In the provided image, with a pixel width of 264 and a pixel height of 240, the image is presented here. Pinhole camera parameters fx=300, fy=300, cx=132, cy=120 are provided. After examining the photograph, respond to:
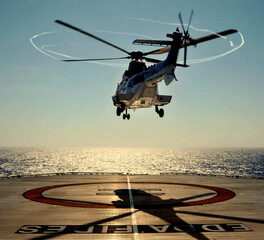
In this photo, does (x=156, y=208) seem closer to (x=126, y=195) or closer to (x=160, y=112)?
(x=126, y=195)

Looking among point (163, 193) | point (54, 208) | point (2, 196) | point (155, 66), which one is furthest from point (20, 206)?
point (155, 66)

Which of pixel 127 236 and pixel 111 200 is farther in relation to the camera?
pixel 111 200

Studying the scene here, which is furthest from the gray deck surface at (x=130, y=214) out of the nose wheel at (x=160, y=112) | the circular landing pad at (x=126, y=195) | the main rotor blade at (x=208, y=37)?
the main rotor blade at (x=208, y=37)

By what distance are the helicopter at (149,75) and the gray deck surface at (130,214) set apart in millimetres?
10565

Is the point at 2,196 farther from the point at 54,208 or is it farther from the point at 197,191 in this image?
the point at 197,191

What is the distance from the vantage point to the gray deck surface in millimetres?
19438

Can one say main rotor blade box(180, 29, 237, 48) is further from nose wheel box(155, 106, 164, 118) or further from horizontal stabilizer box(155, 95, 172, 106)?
nose wheel box(155, 106, 164, 118)

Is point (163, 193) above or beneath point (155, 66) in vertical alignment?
beneath

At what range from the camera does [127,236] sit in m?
18.8

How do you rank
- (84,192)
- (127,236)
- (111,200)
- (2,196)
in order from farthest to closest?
(84,192)
(2,196)
(111,200)
(127,236)

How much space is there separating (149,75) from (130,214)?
14.6 m

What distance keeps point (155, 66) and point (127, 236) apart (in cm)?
1768

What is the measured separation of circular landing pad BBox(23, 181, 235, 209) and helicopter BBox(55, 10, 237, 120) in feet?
32.1

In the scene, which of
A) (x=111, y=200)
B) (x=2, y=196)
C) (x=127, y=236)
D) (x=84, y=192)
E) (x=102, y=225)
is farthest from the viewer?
(x=84, y=192)
